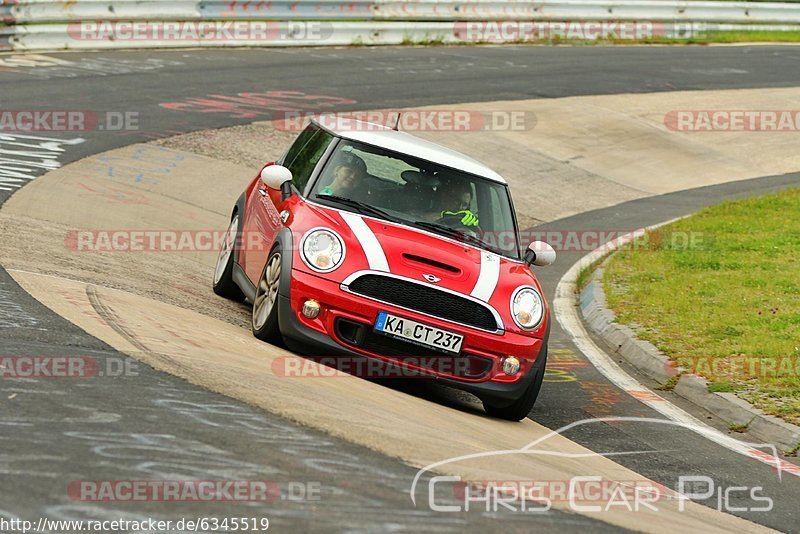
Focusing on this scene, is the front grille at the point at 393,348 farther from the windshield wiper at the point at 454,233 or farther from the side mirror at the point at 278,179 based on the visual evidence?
the side mirror at the point at 278,179

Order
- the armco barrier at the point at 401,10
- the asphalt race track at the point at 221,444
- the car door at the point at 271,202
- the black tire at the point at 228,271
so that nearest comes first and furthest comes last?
the asphalt race track at the point at 221,444, the car door at the point at 271,202, the black tire at the point at 228,271, the armco barrier at the point at 401,10

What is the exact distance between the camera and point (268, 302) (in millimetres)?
7875

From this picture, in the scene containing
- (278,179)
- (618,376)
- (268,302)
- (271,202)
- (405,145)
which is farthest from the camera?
(618,376)

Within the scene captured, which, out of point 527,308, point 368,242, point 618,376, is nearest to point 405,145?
point 368,242

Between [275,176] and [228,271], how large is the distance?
1206 mm

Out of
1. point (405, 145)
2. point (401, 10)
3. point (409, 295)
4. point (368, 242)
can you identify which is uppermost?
point (401, 10)

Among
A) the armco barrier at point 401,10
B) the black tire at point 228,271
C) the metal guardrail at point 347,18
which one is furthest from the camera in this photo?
the armco barrier at point 401,10

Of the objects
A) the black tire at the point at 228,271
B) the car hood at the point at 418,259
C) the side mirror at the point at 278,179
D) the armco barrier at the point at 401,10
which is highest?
the armco barrier at the point at 401,10

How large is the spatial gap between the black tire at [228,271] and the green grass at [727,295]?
354 cm

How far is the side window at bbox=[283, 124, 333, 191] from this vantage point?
8.87m

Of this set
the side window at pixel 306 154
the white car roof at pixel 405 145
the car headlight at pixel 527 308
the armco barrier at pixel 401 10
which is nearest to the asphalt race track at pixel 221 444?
the car headlight at pixel 527 308

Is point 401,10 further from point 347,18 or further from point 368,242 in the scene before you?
A: point 368,242

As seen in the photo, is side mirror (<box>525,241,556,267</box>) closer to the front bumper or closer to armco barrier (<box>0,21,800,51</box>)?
the front bumper

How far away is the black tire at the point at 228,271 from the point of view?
31.3 ft
